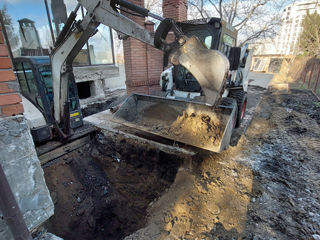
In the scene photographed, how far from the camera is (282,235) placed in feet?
6.78

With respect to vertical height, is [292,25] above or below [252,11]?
above

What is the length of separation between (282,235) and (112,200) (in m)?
3.02

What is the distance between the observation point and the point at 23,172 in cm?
155

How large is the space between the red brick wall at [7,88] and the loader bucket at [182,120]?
2.49 metres

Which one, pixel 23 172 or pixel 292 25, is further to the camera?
pixel 292 25

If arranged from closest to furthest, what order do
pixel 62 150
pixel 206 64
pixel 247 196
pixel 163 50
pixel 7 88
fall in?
1. pixel 7 88
2. pixel 206 64
3. pixel 163 50
4. pixel 247 196
5. pixel 62 150

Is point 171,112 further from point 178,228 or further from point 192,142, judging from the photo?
point 178,228

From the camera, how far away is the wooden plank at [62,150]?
373 centimetres

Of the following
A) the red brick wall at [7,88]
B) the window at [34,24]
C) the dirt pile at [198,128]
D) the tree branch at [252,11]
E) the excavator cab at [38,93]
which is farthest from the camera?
the tree branch at [252,11]

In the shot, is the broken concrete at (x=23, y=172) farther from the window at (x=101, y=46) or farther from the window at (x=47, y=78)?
the window at (x=101, y=46)

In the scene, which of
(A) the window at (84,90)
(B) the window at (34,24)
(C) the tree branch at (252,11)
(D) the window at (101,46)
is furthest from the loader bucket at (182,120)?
(C) the tree branch at (252,11)

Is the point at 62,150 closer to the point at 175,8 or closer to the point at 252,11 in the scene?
the point at 175,8

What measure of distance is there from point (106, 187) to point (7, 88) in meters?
3.03

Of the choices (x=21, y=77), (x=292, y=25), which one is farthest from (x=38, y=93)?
(x=292, y=25)
